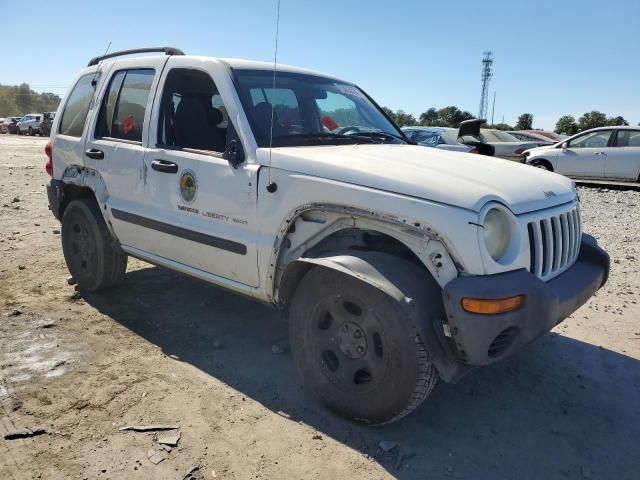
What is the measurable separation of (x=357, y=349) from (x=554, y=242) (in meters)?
1.25

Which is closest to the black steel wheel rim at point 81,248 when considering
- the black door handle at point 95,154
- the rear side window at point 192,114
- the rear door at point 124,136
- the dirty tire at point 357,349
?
the rear door at point 124,136

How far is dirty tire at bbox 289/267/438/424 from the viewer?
2.51 meters

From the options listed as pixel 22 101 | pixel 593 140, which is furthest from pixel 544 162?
pixel 22 101

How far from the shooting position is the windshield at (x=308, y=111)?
3309 mm

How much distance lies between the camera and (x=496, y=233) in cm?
257

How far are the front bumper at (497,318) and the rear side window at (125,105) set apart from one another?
8.92 feet

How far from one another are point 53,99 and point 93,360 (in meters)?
118

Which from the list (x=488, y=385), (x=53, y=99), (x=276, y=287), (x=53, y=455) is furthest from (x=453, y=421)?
(x=53, y=99)

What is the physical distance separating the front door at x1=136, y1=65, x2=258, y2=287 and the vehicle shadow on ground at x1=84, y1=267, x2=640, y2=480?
0.62 m

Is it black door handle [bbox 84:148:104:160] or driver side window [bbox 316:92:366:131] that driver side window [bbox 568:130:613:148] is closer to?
driver side window [bbox 316:92:366:131]

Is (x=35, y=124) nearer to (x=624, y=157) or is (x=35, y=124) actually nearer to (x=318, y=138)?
(x=624, y=157)

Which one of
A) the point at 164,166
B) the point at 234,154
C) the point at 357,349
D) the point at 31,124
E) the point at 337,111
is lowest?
the point at 357,349

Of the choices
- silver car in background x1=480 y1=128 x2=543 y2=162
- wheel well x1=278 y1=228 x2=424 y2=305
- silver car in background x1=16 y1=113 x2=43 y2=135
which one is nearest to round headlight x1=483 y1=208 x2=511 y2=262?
wheel well x1=278 y1=228 x2=424 y2=305

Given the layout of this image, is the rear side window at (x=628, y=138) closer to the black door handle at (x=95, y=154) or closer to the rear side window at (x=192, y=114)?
the rear side window at (x=192, y=114)
